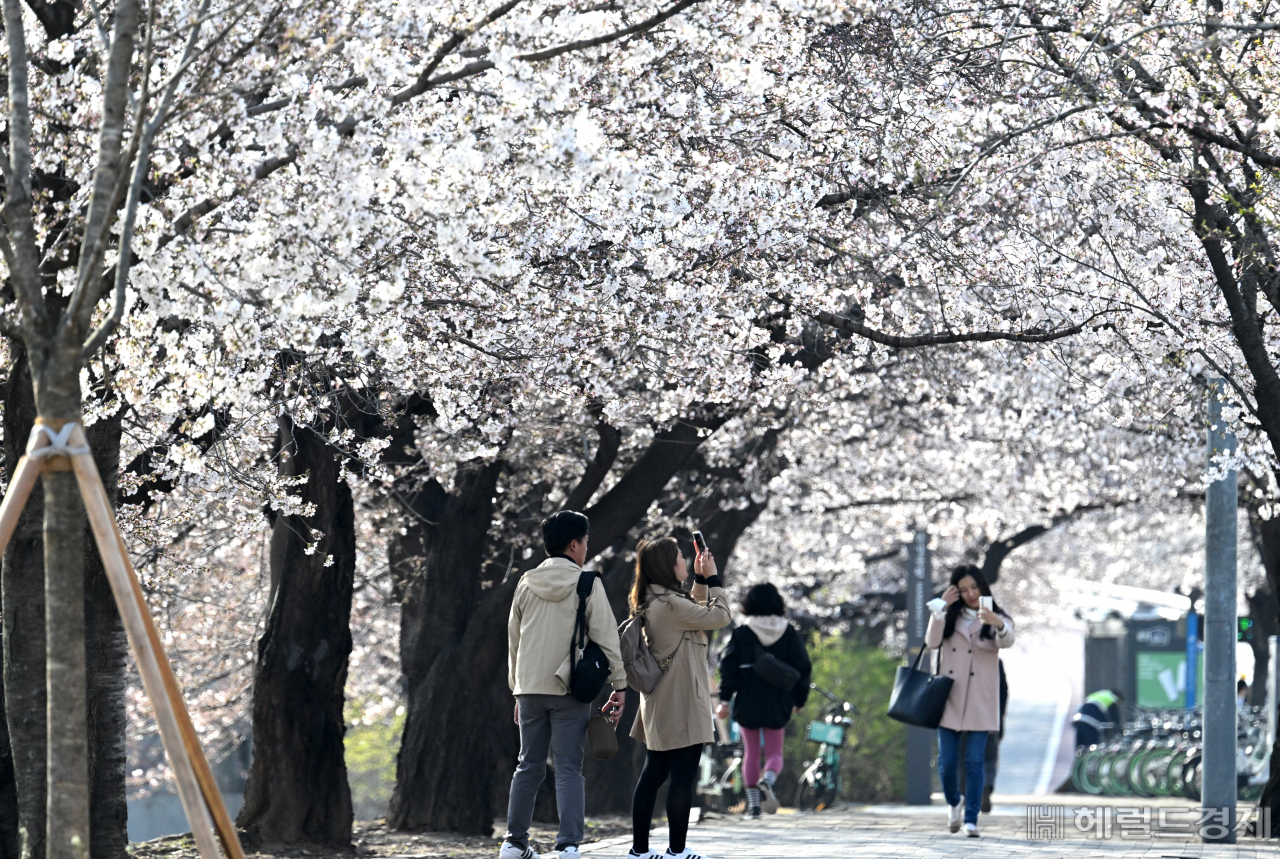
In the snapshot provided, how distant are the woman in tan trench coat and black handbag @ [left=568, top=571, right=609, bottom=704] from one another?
41 cm

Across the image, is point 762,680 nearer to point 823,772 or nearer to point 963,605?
point 963,605

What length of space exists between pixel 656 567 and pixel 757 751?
4684 mm

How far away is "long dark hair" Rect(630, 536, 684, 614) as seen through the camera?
26.3 feet

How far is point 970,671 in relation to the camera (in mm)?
10547

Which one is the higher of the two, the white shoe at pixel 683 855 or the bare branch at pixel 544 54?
the bare branch at pixel 544 54

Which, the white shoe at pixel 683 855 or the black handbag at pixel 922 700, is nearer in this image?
the white shoe at pixel 683 855

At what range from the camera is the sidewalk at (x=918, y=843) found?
368 inches

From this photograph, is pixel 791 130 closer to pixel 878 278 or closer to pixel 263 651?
pixel 878 278

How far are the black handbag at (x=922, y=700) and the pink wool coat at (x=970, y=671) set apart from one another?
0.07 m

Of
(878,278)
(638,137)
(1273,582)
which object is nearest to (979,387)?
(1273,582)

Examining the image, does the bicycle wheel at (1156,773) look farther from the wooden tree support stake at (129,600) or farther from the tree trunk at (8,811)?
the wooden tree support stake at (129,600)

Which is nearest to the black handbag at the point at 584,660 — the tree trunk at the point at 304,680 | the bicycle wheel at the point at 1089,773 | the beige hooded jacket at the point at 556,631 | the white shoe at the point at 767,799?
the beige hooded jacket at the point at 556,631

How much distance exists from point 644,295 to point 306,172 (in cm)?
315

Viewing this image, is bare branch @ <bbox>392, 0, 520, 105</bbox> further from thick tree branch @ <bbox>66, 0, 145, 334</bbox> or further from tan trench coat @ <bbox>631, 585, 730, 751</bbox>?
tan trench coat @ <bbox>631, 585, 730, 751</bbox>
